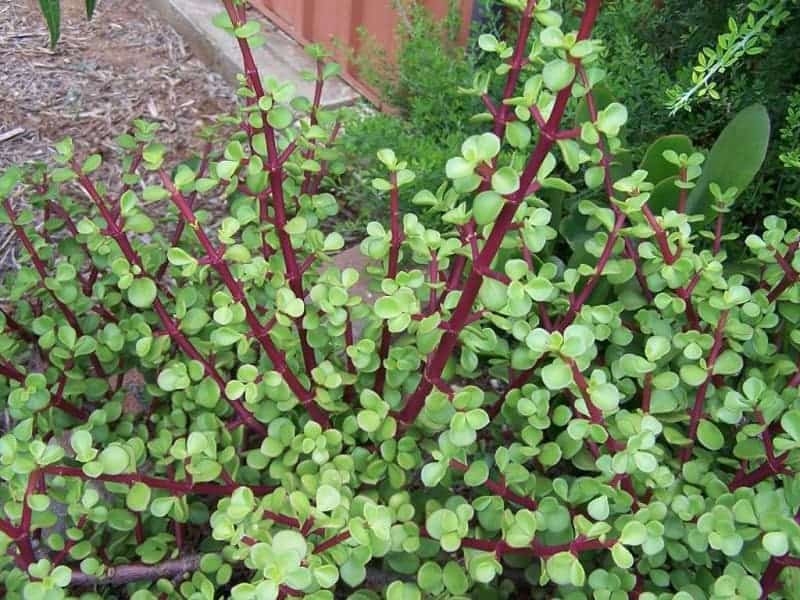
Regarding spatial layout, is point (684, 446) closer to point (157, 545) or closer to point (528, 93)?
point (528, 93)

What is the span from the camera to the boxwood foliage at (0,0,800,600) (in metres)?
0.93

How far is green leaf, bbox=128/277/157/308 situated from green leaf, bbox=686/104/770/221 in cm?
93

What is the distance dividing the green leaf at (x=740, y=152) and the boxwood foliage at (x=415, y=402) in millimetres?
146

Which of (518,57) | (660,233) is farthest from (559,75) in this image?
(660,233)

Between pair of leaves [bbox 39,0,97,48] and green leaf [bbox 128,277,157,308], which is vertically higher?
pair of leaves [bbox 39,0,97,48]

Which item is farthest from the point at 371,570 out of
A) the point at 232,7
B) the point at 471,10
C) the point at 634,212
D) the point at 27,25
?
the point at 27,25

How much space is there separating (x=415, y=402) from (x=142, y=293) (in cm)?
39

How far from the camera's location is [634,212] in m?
1.12

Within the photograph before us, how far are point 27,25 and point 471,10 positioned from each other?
6.34 ft

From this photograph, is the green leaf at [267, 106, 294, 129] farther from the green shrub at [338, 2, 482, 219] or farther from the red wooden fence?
the red wooden fence

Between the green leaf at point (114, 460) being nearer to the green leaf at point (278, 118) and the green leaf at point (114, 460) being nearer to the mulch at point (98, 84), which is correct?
the green leaf at point (278, 118)

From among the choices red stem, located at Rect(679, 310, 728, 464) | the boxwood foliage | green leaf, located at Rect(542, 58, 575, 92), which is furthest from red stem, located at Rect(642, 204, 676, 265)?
green leaf, located at Rect(542, 58, 575, 92)

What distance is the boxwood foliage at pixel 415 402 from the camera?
36.5 inches

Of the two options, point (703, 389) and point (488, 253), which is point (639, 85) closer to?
point (703, 389)
